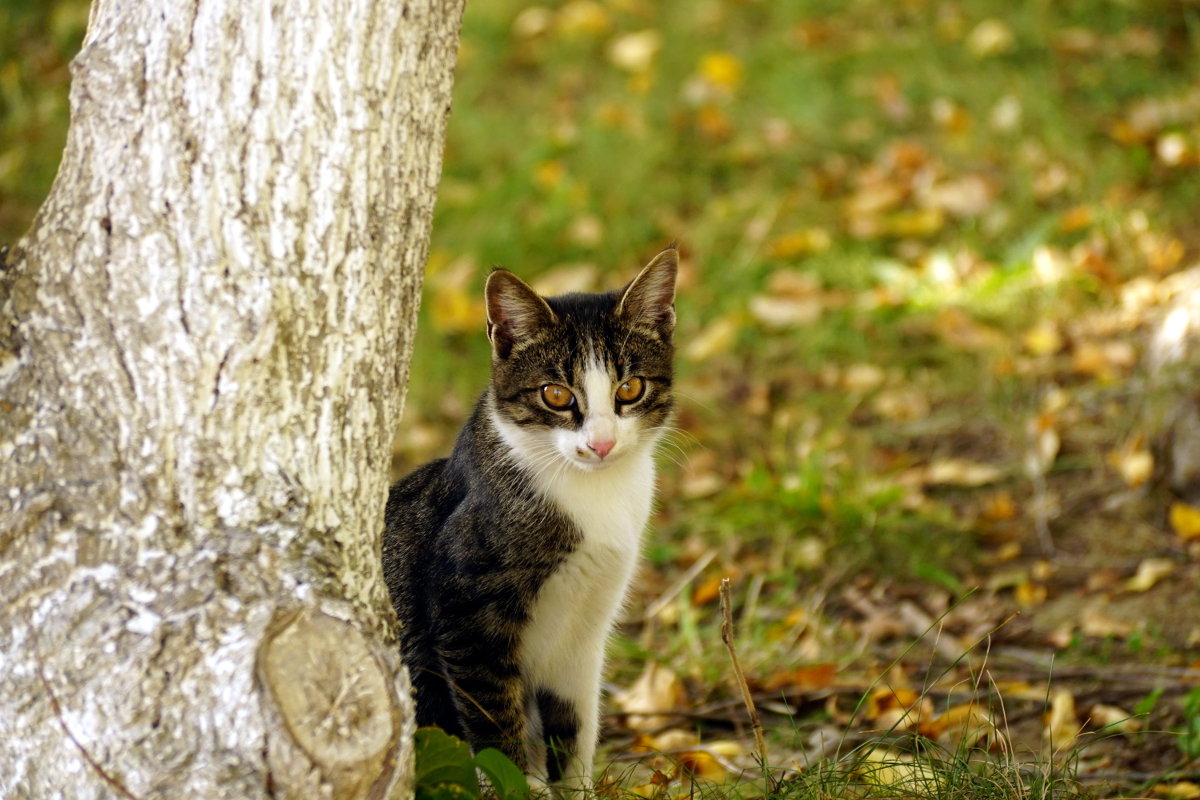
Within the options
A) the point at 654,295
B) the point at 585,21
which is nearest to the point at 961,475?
the point at 654,295

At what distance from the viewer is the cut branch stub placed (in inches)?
70.1

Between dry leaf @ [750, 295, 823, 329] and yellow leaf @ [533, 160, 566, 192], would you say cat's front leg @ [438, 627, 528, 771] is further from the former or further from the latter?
yellow leaf @ [533, 160, 566, 192]

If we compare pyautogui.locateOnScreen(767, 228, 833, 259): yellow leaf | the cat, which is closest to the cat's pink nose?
the cat

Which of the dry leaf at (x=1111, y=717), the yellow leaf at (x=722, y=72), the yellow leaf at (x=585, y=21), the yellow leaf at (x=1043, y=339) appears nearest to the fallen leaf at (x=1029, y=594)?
the dry leaf at (x=1111, y=717)

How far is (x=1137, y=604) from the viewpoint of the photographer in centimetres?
350

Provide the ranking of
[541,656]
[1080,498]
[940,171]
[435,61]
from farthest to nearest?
[940,171] < [1080,498] < [541,656] < [435,61]

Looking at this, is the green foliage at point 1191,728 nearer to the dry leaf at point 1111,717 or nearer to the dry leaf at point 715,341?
the dry leaf at point 1111,717

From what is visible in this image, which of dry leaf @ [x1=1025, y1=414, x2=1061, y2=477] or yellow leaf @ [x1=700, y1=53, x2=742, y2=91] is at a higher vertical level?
yellow leaf @ [x1=700, y1=53, x2=742, y2=91]

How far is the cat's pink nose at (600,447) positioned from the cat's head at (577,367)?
14mm

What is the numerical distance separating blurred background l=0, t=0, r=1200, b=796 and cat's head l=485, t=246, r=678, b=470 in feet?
0.95

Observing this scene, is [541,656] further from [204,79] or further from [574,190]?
[574,190]

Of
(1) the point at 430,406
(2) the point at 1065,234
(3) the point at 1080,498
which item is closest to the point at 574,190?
(1) the point at 430,406

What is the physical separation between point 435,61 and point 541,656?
4.81 feet

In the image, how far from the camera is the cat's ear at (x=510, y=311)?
289 cm
